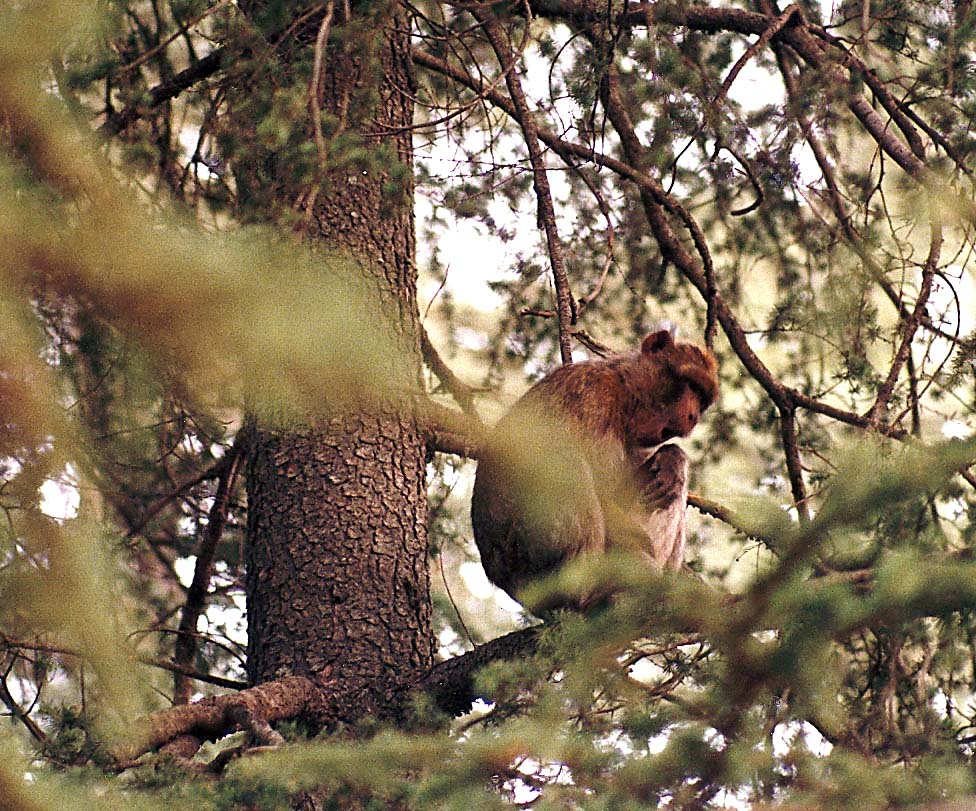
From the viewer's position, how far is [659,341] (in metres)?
5.55

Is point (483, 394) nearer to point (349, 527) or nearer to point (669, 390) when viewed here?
point (349, 527)

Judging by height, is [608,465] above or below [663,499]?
above

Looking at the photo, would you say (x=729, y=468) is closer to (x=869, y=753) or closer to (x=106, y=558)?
(x=869, y=753)

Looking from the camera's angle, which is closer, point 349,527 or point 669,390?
point 349,527

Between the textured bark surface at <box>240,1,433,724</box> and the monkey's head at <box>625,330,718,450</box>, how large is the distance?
110 centimetres

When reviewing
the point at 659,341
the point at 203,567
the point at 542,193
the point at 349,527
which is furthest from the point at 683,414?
the point at 203,567

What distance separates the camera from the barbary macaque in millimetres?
4930

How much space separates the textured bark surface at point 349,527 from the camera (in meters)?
4.39

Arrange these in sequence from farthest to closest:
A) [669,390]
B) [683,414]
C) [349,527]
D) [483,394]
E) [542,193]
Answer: [669,390] → [683,414] → [542,193] → [349,527] → [483,394]

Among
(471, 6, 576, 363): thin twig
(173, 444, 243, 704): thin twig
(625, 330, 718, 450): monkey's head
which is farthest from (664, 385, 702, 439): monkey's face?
(173, 444, 243, 704): thin twig

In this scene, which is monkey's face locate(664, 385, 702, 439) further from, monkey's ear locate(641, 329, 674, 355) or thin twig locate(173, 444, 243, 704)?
thin twig locate(173, 444, 243, 704)

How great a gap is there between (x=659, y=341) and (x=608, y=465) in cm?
67

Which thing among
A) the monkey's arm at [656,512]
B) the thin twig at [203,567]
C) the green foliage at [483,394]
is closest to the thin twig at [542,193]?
the green foliage at [483,394]

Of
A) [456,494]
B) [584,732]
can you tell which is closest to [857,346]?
[456,494]
